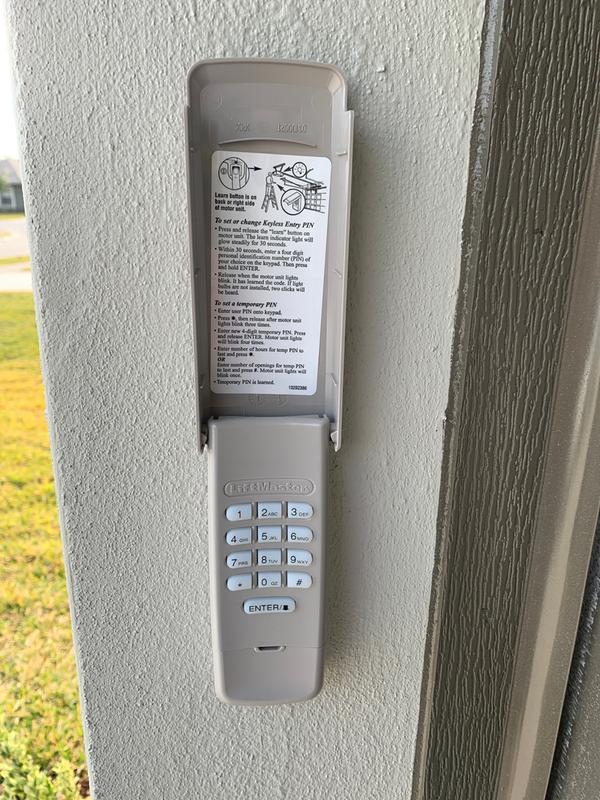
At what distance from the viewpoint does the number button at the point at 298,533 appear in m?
0.50

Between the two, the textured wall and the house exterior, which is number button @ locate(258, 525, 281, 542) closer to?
the textured wall

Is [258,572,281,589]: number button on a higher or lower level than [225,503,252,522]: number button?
lower

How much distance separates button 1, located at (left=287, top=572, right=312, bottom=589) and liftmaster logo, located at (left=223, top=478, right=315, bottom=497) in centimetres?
7

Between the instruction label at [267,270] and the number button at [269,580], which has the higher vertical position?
the instruction label at [267,270]

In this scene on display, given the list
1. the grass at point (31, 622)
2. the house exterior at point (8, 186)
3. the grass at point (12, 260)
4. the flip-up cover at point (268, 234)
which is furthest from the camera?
the grass at point (12, 260)

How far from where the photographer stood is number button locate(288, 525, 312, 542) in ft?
1.63

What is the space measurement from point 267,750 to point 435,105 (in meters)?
0.58

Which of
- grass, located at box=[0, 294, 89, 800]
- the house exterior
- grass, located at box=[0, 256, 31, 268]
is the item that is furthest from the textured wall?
grass, located at box=[0, 256, 31, 268]

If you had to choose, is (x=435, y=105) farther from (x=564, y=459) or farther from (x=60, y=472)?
(x=60, y=472)

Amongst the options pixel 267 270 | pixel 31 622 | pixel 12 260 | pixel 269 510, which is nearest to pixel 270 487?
pixel 269 510

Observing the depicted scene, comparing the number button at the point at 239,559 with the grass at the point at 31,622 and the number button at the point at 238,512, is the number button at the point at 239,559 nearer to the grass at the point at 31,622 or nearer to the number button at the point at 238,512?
the number button at the point at 238,512

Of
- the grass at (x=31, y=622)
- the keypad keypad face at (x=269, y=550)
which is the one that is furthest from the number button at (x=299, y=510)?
the grass at (x=31, y=622)

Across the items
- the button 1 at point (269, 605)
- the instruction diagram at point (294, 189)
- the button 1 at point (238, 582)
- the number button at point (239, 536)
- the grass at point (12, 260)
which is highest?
the instruction diagram at point (294, 189)

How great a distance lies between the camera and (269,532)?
497 millimetres
